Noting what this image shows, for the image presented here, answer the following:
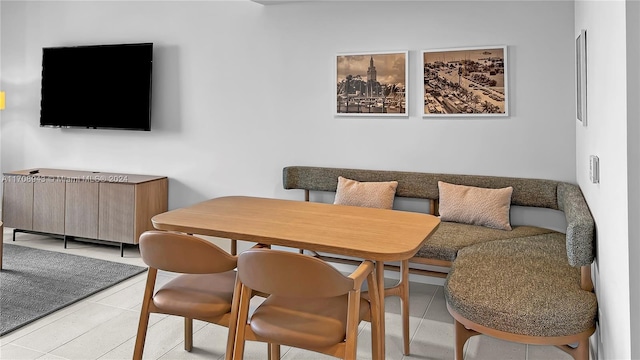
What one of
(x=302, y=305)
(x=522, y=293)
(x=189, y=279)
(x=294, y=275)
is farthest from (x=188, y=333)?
(x=522, y=293)

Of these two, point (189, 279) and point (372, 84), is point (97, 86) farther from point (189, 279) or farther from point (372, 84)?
point (189, 279)

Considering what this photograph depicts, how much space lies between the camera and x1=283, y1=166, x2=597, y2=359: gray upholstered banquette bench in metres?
2.06

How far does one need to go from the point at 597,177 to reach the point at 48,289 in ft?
12.1

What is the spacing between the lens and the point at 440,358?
8.61ft

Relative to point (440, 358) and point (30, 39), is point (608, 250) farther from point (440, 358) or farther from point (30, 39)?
point (30, 39)

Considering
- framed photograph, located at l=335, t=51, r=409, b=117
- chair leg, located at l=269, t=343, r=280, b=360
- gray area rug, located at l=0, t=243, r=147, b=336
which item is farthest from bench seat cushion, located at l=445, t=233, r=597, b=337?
gray area rug, located at l=0, t=243, r=147, b=336

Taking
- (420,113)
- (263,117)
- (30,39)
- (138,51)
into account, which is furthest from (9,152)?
(420,113)

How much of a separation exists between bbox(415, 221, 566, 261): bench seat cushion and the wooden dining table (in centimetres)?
69

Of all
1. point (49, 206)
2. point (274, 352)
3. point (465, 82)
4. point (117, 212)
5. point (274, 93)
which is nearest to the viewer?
point (274, 352)

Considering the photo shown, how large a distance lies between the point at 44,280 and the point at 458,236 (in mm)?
3213

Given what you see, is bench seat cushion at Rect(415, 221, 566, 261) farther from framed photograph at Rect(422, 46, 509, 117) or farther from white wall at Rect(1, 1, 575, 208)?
framed photograph at Rect(422, 46, 509, 117)

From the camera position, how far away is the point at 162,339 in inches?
110

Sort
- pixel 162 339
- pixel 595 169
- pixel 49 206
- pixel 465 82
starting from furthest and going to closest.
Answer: pixel 49 206
pixel 465 82
pixel 162 339
pixel 595 169

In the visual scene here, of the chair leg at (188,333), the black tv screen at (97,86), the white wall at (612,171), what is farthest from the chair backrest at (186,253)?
the black tv screen at (97,86)
